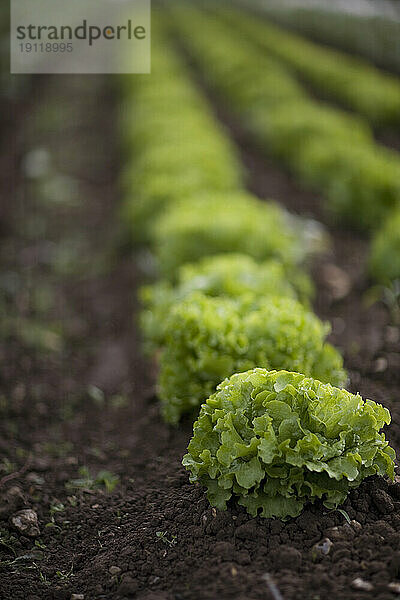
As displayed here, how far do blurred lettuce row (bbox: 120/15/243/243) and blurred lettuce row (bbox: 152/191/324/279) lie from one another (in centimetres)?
134

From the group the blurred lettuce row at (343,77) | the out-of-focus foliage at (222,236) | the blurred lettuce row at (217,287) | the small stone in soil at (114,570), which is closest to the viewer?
the small stone in soil at (114,570)

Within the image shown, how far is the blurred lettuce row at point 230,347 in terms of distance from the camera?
4.04 m

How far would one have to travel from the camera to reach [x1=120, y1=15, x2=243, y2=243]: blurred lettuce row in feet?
27.0

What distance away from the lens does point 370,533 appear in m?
3.01

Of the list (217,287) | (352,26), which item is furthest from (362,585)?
(352,26)

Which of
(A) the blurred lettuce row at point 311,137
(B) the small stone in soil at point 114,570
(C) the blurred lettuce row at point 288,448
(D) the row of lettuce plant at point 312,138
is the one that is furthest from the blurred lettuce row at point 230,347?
(A) the blurred lettuce row at point 311,137

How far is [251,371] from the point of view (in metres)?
3.36

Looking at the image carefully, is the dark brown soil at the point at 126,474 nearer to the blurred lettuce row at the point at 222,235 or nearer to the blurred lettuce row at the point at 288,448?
the blurred lettuce row at the point at 288,448

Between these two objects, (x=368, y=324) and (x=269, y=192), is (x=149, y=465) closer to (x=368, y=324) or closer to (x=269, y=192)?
(x=368, y=324)

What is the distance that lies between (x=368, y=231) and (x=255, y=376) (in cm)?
563

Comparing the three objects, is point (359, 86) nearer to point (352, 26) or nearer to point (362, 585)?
point (352, 26)

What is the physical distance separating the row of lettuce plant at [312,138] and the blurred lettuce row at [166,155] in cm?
100

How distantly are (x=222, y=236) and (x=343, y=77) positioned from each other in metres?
10.7

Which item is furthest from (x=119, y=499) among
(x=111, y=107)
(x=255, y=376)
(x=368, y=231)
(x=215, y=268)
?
(x=111, y=107)
